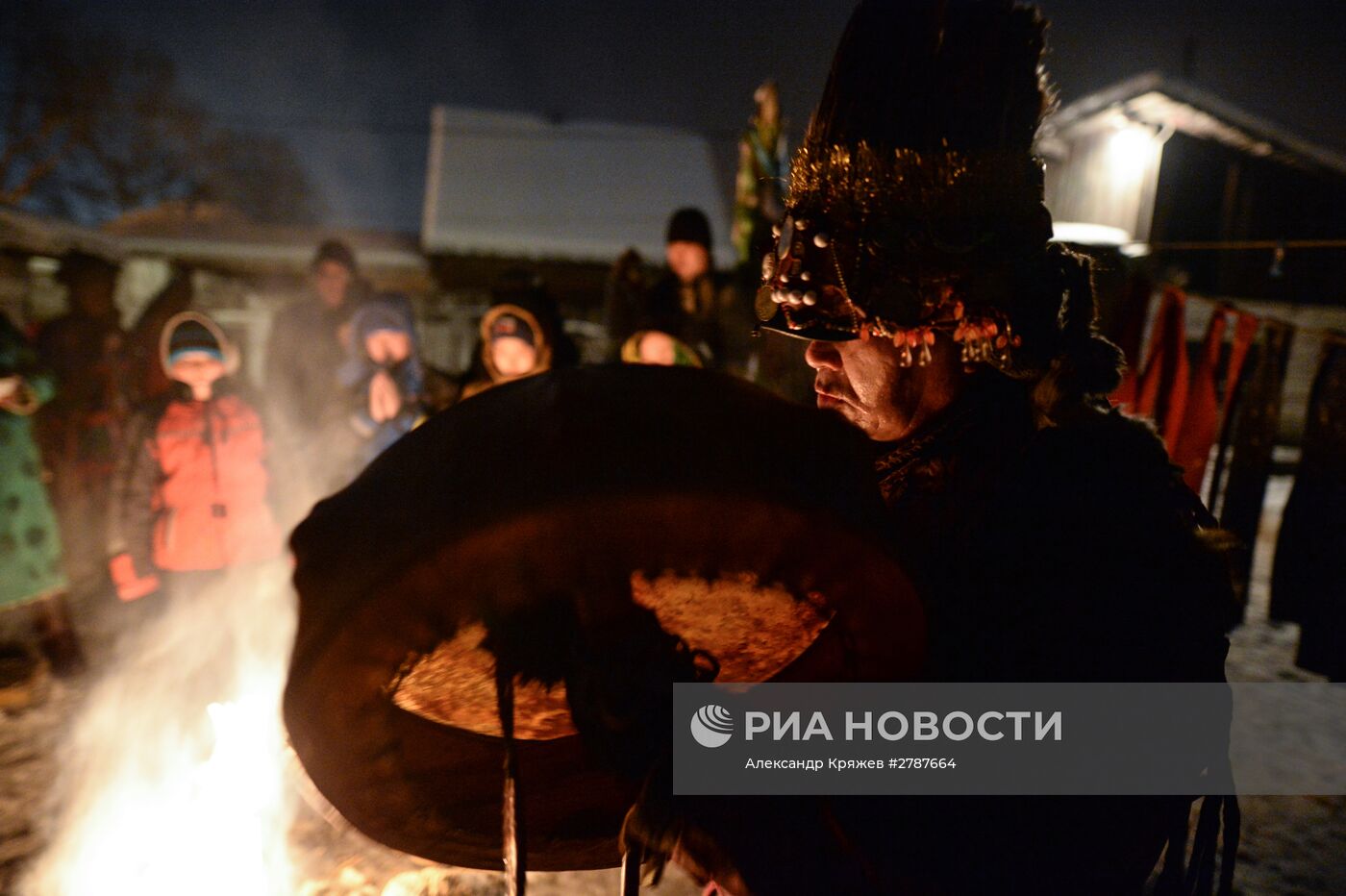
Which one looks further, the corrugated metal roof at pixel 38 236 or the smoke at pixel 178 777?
the corrugated metal roof at pixel 38 236

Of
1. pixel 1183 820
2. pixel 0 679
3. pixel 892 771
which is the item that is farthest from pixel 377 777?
pixel 0 679

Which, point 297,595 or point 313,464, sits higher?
point 297,595

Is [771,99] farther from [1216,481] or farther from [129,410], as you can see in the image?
[129,410]

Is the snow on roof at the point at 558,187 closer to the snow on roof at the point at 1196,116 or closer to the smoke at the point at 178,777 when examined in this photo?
the snow on roof at the point at 1196,116

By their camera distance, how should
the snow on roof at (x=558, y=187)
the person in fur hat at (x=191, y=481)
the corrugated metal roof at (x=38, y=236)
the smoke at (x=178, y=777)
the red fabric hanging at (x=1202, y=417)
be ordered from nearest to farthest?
the smoke at (x=178, y=777), the person in fur hat at (x=191, y=481), the red fabric hanging at (x=1202, y=417), the corrugated metal roof at (x=38, y=236), the snow on roof at (x=558, y=187)

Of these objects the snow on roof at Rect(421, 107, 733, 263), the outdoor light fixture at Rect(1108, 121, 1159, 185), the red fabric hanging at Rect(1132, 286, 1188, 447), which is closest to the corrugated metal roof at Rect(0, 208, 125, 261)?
the snow on roof at Rect(421, 107, 733, 263)

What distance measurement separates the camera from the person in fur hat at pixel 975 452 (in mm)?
1190

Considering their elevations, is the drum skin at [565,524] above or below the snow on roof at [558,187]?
below

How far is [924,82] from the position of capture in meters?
1.39

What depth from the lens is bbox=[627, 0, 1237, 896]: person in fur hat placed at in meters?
1.19

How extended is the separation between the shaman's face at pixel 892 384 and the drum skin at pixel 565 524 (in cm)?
60

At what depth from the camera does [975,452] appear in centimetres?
142

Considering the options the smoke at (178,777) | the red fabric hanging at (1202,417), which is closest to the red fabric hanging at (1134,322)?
the red fabric hanging at (1202,417)

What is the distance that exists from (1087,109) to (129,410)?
19020mm
